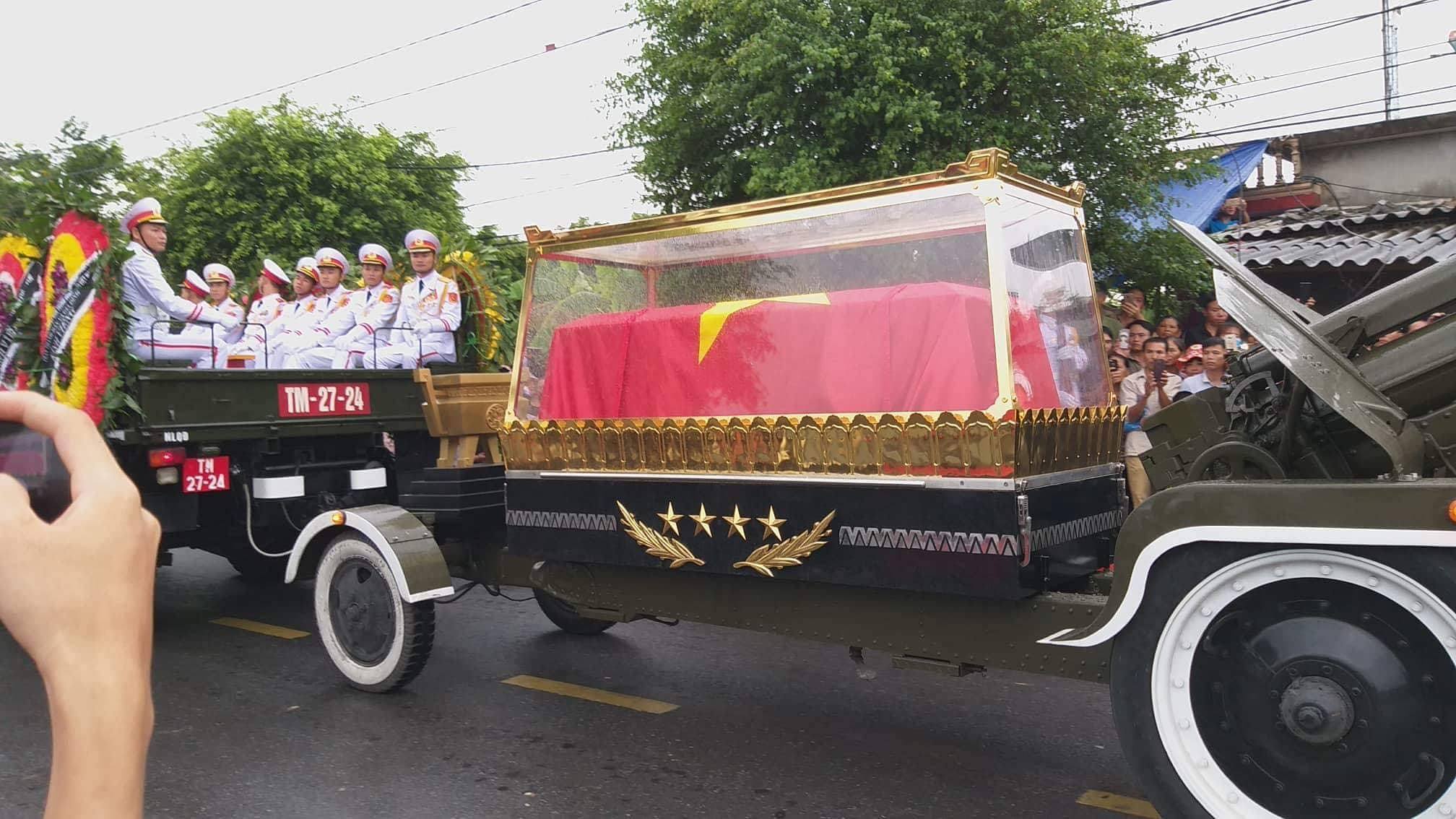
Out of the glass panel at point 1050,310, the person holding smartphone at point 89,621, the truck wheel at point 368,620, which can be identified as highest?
the glass panel at point 1050,310

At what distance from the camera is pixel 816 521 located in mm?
3988

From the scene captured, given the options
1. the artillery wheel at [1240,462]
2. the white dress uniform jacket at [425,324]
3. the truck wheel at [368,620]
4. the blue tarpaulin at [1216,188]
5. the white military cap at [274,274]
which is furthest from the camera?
the blue tarpaulin at [1216,188]

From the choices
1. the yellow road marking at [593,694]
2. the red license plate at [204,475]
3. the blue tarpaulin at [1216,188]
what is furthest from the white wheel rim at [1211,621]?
the blue tarpaulin at [1216,188]

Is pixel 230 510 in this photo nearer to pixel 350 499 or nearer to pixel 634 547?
pixel 350 499

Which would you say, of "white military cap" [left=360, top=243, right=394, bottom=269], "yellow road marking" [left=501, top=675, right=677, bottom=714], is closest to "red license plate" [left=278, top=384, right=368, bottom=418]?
"white military cap" [left=360, top=243, right=394, bottom=269]

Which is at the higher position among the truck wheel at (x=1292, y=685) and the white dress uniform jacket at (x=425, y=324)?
the white dress uniform jacket at (x=425, y=324)

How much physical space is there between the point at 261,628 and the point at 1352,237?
10650mm

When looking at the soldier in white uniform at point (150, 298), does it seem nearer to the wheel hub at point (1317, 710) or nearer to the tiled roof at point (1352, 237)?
the wheel hub at point (1317, 710)

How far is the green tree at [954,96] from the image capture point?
10.7m

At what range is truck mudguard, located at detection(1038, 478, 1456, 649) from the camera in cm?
282

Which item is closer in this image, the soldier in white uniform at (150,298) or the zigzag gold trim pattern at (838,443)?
the zigzag gold trim pattern at (838,443)

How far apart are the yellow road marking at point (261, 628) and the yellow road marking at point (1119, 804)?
4715 millimetres

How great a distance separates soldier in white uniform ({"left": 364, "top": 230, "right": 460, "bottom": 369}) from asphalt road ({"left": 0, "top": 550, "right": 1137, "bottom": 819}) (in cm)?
201

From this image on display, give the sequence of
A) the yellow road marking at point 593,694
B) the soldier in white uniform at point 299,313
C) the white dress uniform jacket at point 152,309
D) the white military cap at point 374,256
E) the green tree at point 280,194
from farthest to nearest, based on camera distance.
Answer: the green tree at point 280,194 → the soldier in white uniform at point 299,313 → the white military cap at point 374,256 → the white dress uniform jacket at point 152,309 → the yellow road marking at point 593,694
